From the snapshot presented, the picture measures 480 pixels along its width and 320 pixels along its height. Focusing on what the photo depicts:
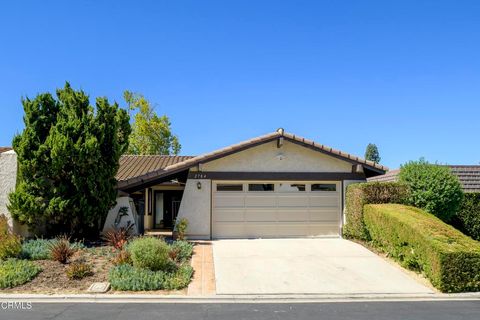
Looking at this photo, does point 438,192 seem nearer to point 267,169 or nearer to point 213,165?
point 267,169

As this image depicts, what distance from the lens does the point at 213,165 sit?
671 inches

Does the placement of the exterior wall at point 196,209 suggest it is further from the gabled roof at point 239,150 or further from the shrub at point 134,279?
the shrub at point 134,279

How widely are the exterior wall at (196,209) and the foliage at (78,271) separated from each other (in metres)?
5.90

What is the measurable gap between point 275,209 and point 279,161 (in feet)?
6.48

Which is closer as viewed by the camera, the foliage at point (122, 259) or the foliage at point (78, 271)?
the foliage at point (78, 271)

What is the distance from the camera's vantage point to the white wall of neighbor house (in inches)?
655

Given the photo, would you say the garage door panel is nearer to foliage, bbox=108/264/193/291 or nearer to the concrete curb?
foliage, bbox=108/264/193/291

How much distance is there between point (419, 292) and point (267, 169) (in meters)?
8.13

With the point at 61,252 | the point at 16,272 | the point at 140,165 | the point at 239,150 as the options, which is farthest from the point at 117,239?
the point at 140,165

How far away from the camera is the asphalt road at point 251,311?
8.26m

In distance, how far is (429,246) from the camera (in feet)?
35.7

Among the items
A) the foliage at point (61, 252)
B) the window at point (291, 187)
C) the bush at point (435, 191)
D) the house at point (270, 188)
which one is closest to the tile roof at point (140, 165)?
the house at point (270, 188)

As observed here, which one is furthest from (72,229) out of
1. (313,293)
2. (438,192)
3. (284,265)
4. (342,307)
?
(438,192)

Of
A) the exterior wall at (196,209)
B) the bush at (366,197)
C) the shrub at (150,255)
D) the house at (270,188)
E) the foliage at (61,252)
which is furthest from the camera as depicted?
the house at (270,188)
